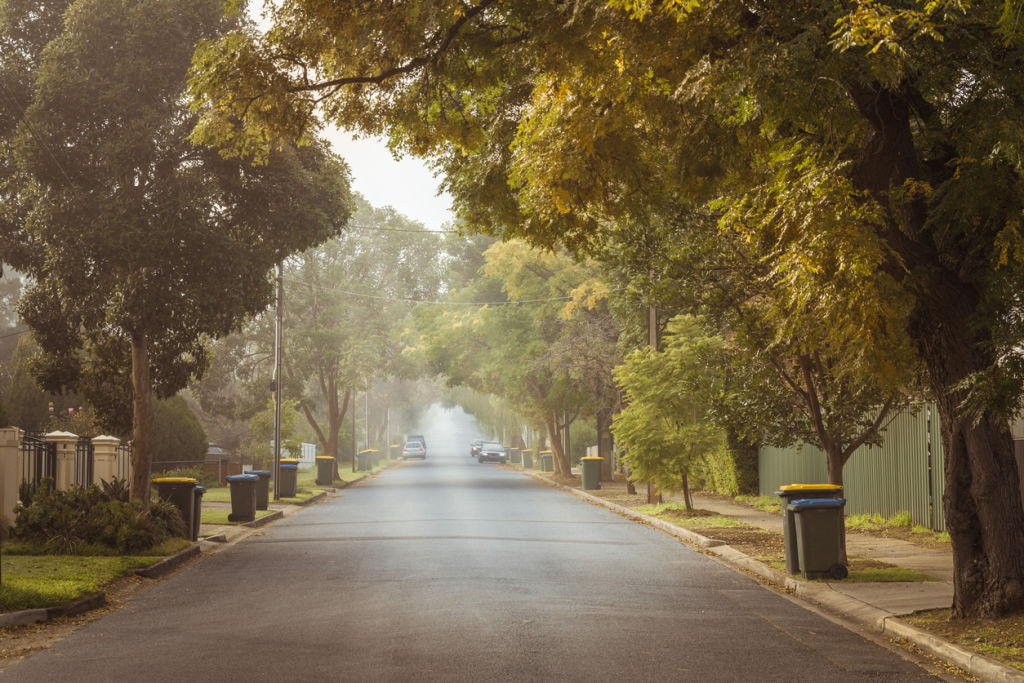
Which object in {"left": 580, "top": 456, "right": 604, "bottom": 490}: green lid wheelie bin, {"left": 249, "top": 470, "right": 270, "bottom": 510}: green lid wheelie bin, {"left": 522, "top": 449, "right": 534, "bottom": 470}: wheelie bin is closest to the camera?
{"left": 249, "top": 470, "right": 270, "bottom": 510}: green lid wheelie bin

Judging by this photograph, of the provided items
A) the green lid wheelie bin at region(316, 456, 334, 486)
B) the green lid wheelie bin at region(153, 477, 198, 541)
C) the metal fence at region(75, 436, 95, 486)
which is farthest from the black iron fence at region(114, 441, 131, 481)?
the green lid wheelie bin at region(316, 456, 334, 486)

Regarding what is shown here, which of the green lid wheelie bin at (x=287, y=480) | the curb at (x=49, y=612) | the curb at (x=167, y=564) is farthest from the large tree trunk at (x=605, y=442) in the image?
the curb at (x=49, y=612)

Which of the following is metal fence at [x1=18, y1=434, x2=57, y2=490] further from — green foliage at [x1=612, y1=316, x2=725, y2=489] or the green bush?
green foliage at [x1=612, y1=316, x2=725, y2=489]

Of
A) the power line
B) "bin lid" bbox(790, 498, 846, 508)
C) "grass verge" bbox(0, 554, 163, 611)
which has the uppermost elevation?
the power line

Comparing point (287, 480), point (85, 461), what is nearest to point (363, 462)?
point (287, 480)

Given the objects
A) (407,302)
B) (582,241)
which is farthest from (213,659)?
(407,302)

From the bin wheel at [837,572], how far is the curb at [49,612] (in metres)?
8.30

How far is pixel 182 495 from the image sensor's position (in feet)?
58.0

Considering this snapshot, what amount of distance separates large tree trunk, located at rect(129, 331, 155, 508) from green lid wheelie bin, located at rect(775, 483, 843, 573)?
11122 mm

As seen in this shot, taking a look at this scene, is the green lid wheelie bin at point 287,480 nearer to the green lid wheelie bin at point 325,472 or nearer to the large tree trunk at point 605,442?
the green lid wheelie bin at point 325,472

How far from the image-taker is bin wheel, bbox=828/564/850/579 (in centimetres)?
1272

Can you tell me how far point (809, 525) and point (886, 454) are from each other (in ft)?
27.2

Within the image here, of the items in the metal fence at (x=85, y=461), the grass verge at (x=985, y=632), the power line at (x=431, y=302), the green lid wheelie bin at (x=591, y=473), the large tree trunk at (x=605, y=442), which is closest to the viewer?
the grass verge at (x=985, y=632)

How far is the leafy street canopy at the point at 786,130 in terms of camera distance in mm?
8148
